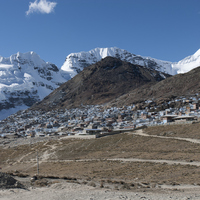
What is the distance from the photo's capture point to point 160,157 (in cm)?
3675

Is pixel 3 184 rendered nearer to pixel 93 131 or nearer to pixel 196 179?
pixel 196 179

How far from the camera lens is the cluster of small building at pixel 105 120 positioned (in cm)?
7919

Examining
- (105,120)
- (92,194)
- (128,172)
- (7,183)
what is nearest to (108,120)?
(105,120)

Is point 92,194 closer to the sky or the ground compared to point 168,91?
closer to the ground

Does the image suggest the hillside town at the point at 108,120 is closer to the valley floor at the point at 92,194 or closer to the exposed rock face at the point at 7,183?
the valley floor at the point at 92,194

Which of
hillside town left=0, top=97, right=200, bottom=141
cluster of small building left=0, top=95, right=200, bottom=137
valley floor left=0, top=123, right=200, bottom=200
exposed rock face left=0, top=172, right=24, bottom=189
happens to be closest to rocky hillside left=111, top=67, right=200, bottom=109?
hillside town left=0, top=97, right=200, bottom=141

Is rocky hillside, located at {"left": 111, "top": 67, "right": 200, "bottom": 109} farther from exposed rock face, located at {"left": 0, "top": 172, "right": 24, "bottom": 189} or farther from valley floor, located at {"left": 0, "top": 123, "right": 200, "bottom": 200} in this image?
exposed rock face, located at {"left": 0, "top": 172, "right": 24, "bottom": 189}

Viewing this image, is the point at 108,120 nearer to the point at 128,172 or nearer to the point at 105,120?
the point at 105,120

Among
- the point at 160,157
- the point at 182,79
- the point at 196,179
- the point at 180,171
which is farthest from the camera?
the point at 182,79

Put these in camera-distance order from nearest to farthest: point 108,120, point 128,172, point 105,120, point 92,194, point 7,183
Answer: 1. point 92,194
2. point 7,183
3. point 128,172
4. point 108,120
5. point 105,120

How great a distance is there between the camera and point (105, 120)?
121812mm

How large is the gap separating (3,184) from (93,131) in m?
58.2

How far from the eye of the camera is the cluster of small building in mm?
79188

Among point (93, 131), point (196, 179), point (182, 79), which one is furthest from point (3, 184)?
point (182, 79)
